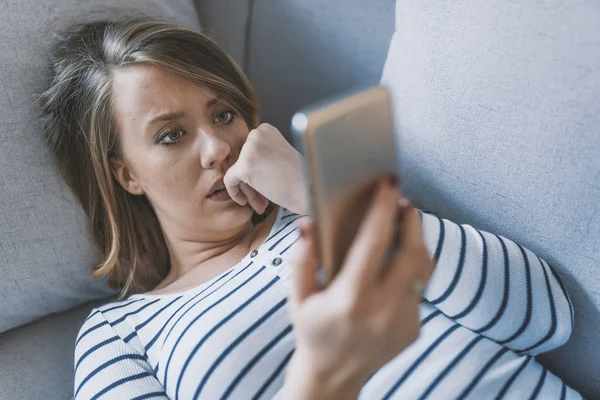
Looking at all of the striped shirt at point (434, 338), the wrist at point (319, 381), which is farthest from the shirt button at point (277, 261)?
the wrist at point (319, 381)

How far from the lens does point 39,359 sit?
3.30ft

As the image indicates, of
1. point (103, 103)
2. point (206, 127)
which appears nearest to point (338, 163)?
point (206, 127)

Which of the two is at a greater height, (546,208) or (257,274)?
(546,208)

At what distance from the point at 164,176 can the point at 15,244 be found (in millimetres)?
289

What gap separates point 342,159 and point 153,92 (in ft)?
1.78

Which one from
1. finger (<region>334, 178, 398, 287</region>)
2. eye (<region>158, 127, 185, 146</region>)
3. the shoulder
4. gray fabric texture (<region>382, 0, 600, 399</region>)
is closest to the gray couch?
gray fabric texture (<region>382, 0, 600, 399</region>)

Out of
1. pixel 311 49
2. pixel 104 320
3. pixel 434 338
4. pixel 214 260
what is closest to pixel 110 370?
pixel 104 320

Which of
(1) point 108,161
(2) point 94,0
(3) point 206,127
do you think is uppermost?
(2) point 94,0

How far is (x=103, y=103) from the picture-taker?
36.6 inches

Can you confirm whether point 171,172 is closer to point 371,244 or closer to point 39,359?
point 39,359

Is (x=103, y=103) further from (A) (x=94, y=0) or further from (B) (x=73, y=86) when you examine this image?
(A) (x=94, y=0)

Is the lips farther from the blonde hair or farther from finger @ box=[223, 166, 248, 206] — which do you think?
the blonde hair

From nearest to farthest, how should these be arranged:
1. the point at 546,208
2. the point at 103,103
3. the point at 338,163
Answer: the point at 338,163 → the point at 546,208 → the point at 103,103

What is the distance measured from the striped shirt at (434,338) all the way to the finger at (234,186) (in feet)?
0.42
